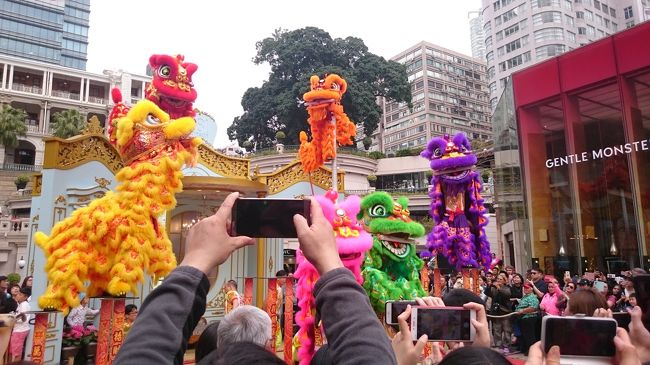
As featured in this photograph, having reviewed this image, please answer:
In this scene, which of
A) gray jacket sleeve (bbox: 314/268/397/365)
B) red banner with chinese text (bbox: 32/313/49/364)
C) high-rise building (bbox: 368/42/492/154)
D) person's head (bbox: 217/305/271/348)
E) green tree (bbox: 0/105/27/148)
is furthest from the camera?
high-rise building (bbox: 368/42/492/154)

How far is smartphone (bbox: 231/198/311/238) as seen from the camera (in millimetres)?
1245

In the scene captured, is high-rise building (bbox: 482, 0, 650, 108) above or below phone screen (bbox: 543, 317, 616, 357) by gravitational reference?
above

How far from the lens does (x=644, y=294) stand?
81.7 inches

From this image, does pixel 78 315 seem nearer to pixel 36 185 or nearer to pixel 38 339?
pixel 36 185

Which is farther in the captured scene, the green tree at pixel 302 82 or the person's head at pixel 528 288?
the green tree at pixel 302 82

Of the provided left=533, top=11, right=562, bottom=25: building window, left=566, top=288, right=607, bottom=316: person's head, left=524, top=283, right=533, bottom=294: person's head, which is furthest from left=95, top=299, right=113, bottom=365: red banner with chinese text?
left=533, top=11, right=562, bottom=25: building window

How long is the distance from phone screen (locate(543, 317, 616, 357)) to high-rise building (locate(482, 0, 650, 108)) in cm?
4088

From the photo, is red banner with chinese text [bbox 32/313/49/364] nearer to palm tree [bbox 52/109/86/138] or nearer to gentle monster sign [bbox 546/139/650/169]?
gentle monster sign [bbox 546/139/650/169]

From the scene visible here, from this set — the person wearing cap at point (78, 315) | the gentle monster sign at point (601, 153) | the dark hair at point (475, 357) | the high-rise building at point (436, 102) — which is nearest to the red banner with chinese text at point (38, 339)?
the person wearing cap at point (78, 315)

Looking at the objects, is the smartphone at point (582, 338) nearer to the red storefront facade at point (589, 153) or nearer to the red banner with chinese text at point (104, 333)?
the red banner with chinese text at point (104, 333)

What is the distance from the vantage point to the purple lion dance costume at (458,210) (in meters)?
6.81

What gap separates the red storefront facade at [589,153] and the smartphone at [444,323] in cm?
1100

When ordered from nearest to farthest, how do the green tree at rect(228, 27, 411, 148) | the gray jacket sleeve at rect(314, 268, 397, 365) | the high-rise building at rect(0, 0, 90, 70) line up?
the gray jacket sleeve at rect(314, 268, 397, 365) < the green tree at rect(228, 27, 411, 148) < the high-rise building at rect(0, 0, 90, 70)

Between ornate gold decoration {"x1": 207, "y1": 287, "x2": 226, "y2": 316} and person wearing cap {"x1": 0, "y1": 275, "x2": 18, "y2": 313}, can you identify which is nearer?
person wearing cap {"x1": 0, "y1": 275, "x2": 18, "y2": 313}
